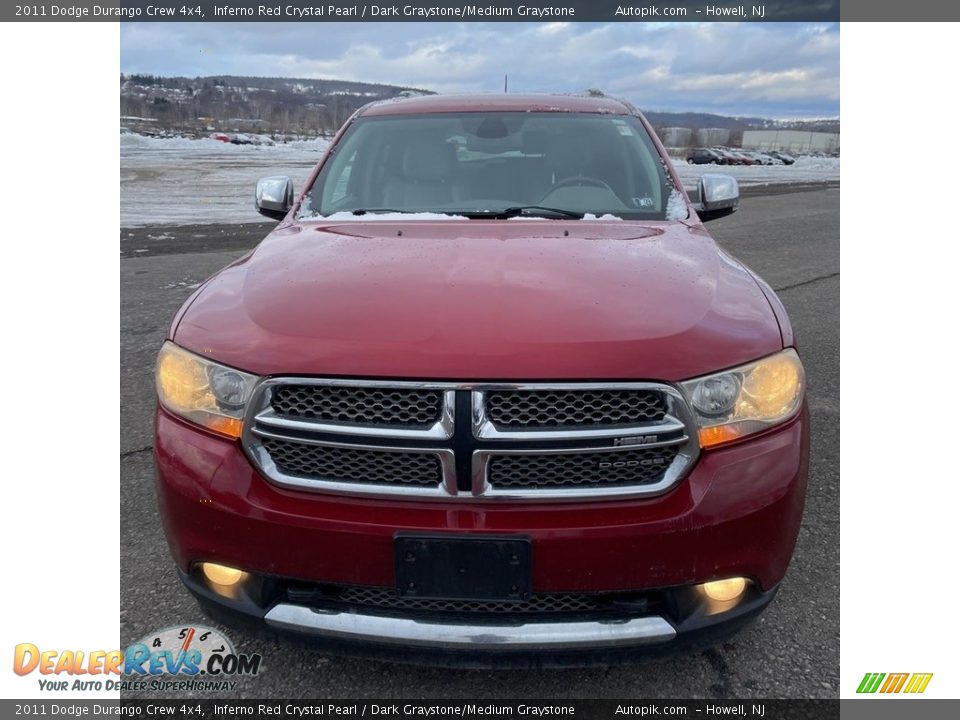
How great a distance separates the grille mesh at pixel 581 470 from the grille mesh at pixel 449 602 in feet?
0.91

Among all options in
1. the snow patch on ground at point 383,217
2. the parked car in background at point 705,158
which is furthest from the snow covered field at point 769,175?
the snow patch on ground at point 383,217

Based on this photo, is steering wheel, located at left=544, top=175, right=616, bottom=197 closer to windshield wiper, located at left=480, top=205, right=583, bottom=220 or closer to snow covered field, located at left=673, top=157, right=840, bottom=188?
windshield wiper, located at left=480, top=205, right=583, bottom=220

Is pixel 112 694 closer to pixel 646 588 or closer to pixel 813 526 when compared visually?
pixel 646 588

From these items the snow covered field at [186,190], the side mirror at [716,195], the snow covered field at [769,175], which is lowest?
the side mirror at [716,195]

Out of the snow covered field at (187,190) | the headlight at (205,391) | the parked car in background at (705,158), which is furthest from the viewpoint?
the parked car in background at (705,158)

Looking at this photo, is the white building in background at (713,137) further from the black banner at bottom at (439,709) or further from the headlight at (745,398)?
the black banner at bottom at (439,709)

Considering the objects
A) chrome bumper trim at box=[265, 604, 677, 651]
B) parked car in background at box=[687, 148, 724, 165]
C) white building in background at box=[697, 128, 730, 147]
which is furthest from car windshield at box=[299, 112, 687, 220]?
white building in background at box=[697, 128, 730, 147]

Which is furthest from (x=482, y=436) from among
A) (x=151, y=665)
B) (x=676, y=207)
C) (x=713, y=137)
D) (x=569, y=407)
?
(x=713, y=137)

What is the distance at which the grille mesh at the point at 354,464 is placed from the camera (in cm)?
179

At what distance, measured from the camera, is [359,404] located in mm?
1790

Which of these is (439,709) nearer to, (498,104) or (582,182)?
(582,182)

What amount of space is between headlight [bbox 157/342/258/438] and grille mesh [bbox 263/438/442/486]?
12 centimetres

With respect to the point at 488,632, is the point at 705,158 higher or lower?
higher
